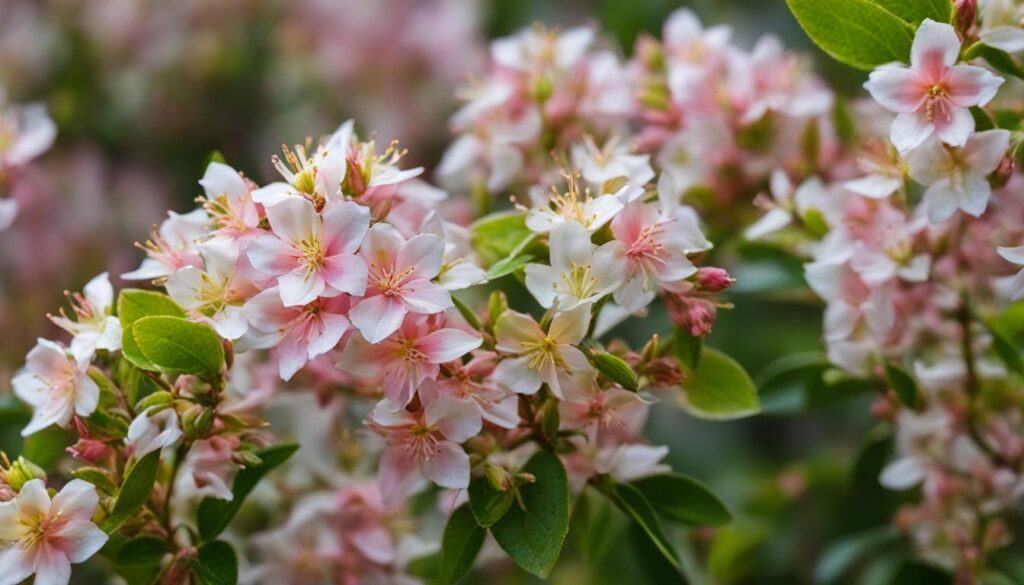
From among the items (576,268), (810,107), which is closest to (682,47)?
(810,107)

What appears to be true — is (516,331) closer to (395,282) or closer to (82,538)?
(395,282)

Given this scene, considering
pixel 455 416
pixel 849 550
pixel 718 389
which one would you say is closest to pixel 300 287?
pixel 455 416

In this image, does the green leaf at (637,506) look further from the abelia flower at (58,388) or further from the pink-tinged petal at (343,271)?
the abelia flower at (58,388)

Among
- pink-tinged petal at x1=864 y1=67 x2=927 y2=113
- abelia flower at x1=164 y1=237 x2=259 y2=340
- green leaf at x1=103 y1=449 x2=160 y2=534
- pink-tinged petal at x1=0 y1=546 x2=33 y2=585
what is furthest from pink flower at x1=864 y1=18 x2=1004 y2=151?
pink-tinged petal at x1=0 y1=546 x2=33 y2=585

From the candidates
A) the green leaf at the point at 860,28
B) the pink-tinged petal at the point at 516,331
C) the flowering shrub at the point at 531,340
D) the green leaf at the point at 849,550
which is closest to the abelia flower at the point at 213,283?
the flowering shrub at the point at 531,340

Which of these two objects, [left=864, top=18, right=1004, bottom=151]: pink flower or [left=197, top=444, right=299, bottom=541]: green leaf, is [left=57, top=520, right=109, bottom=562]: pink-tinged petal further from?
[left=864, top=18, right=1004, bottom=151]: pink flower

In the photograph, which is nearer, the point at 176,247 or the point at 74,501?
the point at 74,501

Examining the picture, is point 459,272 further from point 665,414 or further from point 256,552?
point 665,414
